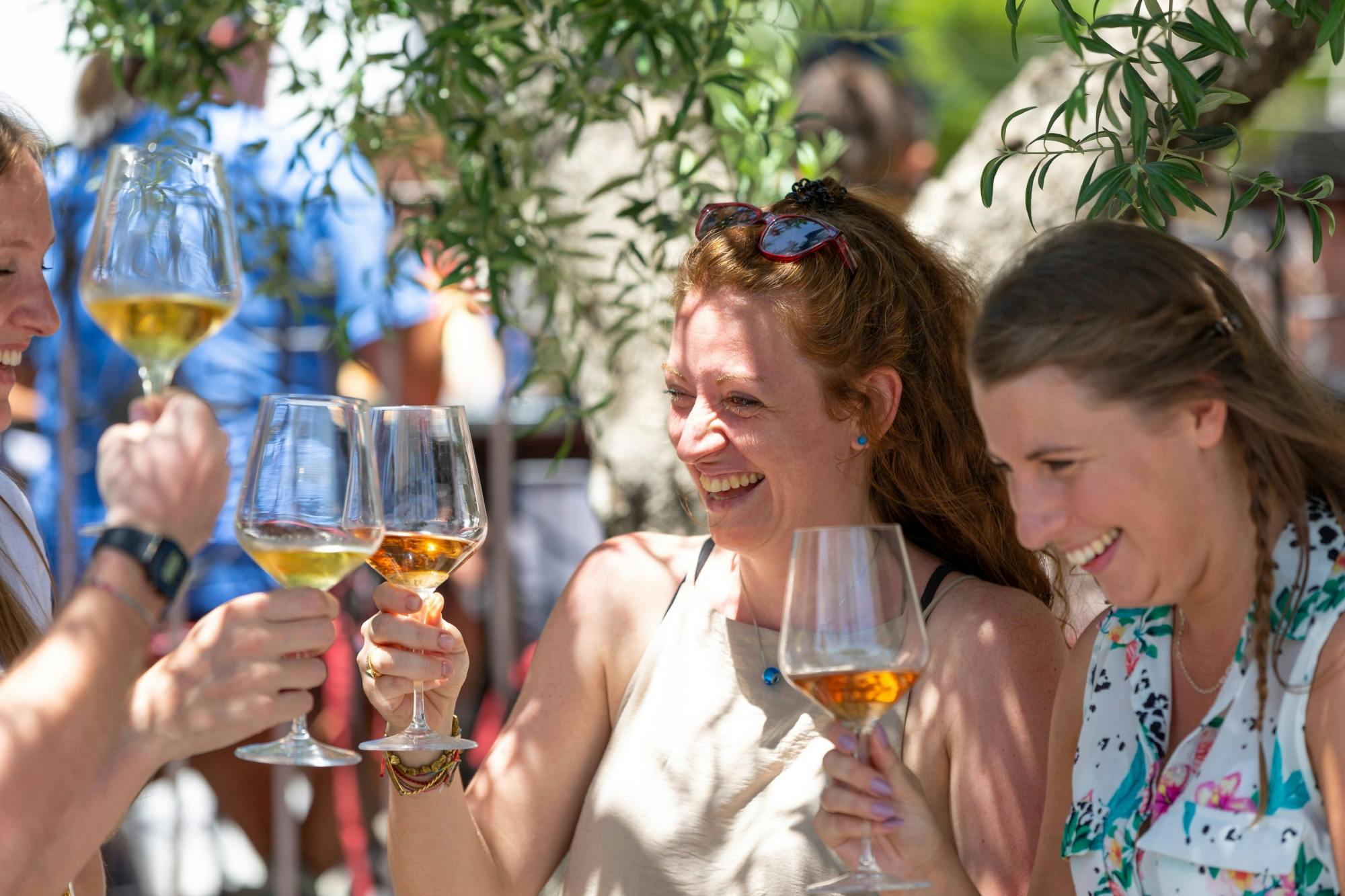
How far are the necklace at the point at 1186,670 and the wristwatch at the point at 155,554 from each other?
1201mm

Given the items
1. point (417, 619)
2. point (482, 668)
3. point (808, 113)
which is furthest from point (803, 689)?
point (482, 668)

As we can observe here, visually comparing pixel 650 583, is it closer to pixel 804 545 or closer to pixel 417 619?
pixel 417 619

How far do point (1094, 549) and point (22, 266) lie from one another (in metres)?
1.43

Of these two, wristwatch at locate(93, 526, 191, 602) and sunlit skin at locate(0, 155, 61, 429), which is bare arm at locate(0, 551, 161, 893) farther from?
sunlit skin at locate(0, 155, 61, 429)

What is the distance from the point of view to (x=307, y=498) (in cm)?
152

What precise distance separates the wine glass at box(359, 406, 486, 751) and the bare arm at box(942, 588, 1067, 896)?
2.35ft

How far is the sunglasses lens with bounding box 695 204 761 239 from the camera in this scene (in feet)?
Answer: 8.20

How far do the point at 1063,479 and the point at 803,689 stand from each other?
0.38m

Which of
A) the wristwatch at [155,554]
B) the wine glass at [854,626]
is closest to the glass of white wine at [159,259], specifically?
the wristwatch at [155,554]

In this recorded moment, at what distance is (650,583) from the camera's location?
2.59 metres

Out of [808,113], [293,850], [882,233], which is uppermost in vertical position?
[808,113]

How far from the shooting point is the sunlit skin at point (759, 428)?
2.32 metres

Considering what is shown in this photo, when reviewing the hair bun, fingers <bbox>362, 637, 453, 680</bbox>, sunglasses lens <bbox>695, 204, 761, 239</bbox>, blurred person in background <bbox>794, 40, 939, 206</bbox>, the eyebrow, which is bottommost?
fingers <bbox>362, 637, 453, 680</bbox>

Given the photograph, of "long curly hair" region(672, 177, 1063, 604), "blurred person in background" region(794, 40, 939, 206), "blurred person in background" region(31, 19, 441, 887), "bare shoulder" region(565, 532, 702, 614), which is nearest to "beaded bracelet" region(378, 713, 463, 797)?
"bare shoulder" region(565, 532, 702, 614)
